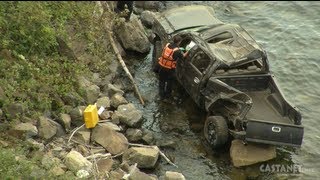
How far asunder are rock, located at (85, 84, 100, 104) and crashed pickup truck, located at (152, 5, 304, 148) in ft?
7.42

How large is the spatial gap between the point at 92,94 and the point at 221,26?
3903 mm

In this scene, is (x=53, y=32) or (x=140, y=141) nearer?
(x=140, y=141)

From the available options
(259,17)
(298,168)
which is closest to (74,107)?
(298,168)

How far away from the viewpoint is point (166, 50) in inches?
440

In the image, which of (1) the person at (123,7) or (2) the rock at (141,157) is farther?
(1) the person at (123,7)

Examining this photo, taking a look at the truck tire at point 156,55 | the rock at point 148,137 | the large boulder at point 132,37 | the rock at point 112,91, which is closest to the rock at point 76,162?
the rock at point 148,137

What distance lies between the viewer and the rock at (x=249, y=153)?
9625 millimetres

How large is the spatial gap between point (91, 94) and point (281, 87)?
553 cm

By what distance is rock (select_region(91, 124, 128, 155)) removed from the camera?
9438 mm

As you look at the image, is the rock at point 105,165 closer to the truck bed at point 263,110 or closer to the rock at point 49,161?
the rock at point 49,161

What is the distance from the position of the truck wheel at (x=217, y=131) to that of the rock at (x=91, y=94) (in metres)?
2.85

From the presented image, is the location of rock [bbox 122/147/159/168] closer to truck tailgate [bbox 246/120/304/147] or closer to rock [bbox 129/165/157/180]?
rock [bbox 129/165/157/180]

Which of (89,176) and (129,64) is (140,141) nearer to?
(89,176)

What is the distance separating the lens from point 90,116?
9.53 m
